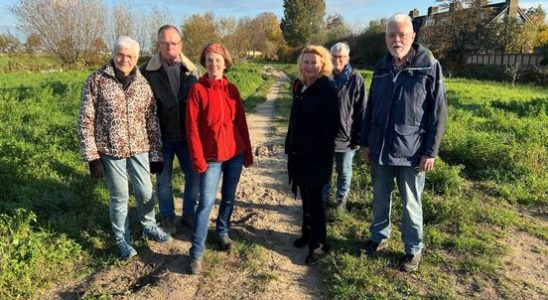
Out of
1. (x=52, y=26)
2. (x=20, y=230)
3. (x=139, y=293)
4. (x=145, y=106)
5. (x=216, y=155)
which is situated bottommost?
(x=139, y=293)

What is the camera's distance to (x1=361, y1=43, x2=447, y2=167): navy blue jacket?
11.8ft

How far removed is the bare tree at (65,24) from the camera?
111 feet

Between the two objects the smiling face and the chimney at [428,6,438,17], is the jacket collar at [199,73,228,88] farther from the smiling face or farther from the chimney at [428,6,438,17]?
the chimney at [428,6,438,17]

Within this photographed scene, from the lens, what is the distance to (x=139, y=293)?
143 inches

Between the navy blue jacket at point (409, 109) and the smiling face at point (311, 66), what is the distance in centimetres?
57

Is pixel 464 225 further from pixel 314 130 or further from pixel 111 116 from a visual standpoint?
pixel 111 116

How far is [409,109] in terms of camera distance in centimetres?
364

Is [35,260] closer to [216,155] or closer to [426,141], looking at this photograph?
[216,155]

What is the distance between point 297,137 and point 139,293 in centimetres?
199

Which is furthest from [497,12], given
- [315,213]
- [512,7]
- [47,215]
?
[47,215]

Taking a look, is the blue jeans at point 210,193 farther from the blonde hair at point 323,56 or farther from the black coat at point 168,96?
the blonde hair at point 323,56

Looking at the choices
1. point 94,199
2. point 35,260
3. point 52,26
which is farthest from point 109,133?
point 52,26

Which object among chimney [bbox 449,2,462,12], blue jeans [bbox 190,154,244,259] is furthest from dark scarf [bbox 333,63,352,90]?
chimney [bbox 449,2,462,12]

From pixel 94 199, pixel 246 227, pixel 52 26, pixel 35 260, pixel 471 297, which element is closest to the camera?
pixel 471 297
